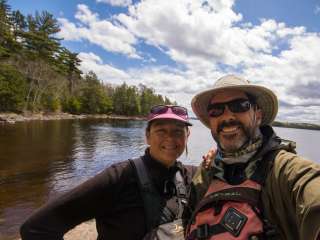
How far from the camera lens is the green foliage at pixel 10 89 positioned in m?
42.2

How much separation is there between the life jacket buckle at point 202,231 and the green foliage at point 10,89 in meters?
47.0

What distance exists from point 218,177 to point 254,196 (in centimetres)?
40

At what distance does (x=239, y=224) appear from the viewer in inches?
66.5

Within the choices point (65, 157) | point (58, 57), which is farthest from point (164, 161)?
point (58, 57)

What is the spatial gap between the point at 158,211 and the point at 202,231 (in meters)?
0.57

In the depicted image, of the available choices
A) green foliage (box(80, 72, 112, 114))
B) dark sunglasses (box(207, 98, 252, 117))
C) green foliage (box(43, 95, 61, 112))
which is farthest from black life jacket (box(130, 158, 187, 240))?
green foliage (box(80, 72, 112, 114))

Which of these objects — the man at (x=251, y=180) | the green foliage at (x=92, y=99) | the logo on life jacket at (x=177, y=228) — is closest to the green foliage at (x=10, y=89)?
the green foliage at (x=92, y=99)

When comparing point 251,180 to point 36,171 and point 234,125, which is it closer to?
point 234,125

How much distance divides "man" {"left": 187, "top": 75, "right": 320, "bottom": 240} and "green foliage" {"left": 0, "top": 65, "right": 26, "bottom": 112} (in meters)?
46.8

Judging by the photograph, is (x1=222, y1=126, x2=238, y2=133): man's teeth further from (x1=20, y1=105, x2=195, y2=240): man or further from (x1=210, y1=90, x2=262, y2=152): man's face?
(x1=20, y1=105, x2=195, y2=240): man

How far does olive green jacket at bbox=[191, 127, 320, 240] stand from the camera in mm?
1264

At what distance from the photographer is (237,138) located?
2.19 m

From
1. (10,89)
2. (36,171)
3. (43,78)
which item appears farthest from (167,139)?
(43,78)

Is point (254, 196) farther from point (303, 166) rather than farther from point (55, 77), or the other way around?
point (55, 77)
